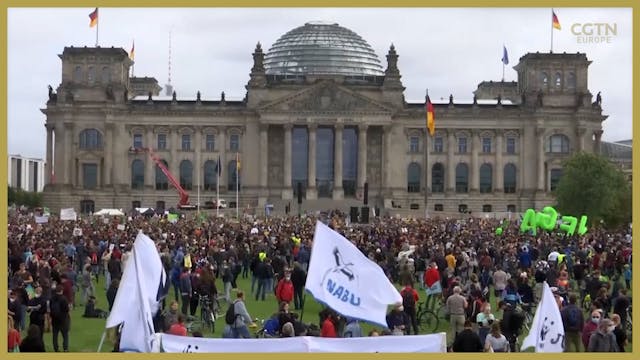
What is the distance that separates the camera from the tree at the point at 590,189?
2911 inches

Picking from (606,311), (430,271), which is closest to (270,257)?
(430,271)

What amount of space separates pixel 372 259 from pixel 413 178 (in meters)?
75.0

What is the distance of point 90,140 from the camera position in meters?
105

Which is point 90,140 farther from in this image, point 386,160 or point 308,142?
point 386,160

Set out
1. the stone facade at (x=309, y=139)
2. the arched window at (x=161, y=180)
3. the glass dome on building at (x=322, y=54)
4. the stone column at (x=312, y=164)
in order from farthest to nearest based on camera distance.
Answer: the glass dome on building at (x=322, y=54) < the arched window at (x=161, y=180) < the stone facade at (x=309, y=139) < the stone column at (x=312, y=164)

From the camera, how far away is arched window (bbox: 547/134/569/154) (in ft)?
346

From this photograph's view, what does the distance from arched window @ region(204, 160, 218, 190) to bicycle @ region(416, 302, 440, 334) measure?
81.7 meters

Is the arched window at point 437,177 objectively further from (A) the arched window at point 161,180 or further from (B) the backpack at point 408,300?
(B) the backpack at point 408,300

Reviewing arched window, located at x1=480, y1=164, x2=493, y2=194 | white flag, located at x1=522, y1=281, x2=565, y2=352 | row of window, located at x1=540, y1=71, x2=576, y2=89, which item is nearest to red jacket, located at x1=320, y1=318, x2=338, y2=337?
white flag, located at x1=522, y1=281, x2=565, y2=352

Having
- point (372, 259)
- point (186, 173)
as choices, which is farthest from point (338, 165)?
point (372, 259)

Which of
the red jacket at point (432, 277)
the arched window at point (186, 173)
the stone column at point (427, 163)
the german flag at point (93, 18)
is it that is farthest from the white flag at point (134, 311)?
the arched window at point (186, 173)

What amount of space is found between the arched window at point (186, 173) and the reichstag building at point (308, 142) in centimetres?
12

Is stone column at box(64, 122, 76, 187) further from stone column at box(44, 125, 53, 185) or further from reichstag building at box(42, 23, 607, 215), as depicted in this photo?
stone column at box(44, 125, 53, 185)

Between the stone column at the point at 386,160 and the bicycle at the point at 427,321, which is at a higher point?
the stone column at the point at 386,160
